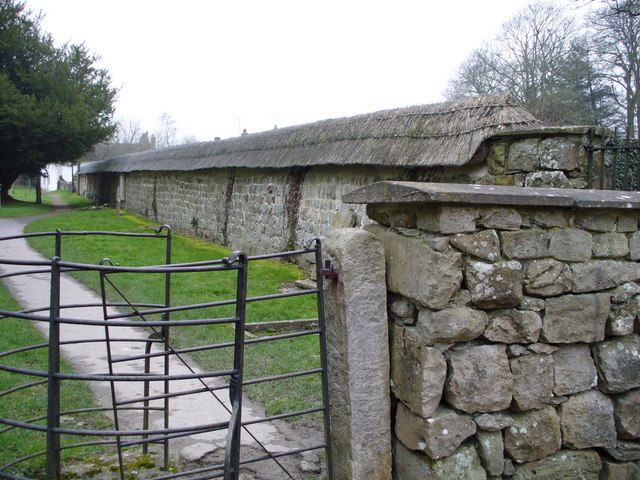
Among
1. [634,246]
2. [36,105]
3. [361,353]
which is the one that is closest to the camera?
[361,353]

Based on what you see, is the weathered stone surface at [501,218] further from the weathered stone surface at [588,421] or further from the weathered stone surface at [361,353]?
the weathered stone surface at [588,421]

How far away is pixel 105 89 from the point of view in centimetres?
3162

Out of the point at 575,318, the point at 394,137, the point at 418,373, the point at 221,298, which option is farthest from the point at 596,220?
the point at 221,298

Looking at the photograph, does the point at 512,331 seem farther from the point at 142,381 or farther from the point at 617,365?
the point at 142,381

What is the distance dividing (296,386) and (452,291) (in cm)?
272

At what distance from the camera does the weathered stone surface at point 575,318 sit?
119 inches

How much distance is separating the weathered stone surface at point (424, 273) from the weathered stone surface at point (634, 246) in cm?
117

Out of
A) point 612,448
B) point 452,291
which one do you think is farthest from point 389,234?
point 612,448

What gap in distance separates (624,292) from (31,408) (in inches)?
176

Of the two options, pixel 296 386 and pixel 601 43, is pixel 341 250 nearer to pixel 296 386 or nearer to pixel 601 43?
pixel 296 386

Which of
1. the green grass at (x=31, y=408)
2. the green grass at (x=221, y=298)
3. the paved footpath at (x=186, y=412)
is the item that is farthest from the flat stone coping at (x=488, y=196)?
the green grass at (x=31, y=408)

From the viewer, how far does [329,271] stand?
10.00 feet

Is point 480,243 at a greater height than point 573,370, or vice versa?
point 480,243

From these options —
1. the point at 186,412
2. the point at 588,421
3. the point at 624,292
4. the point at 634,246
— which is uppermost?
the point at 634,246
